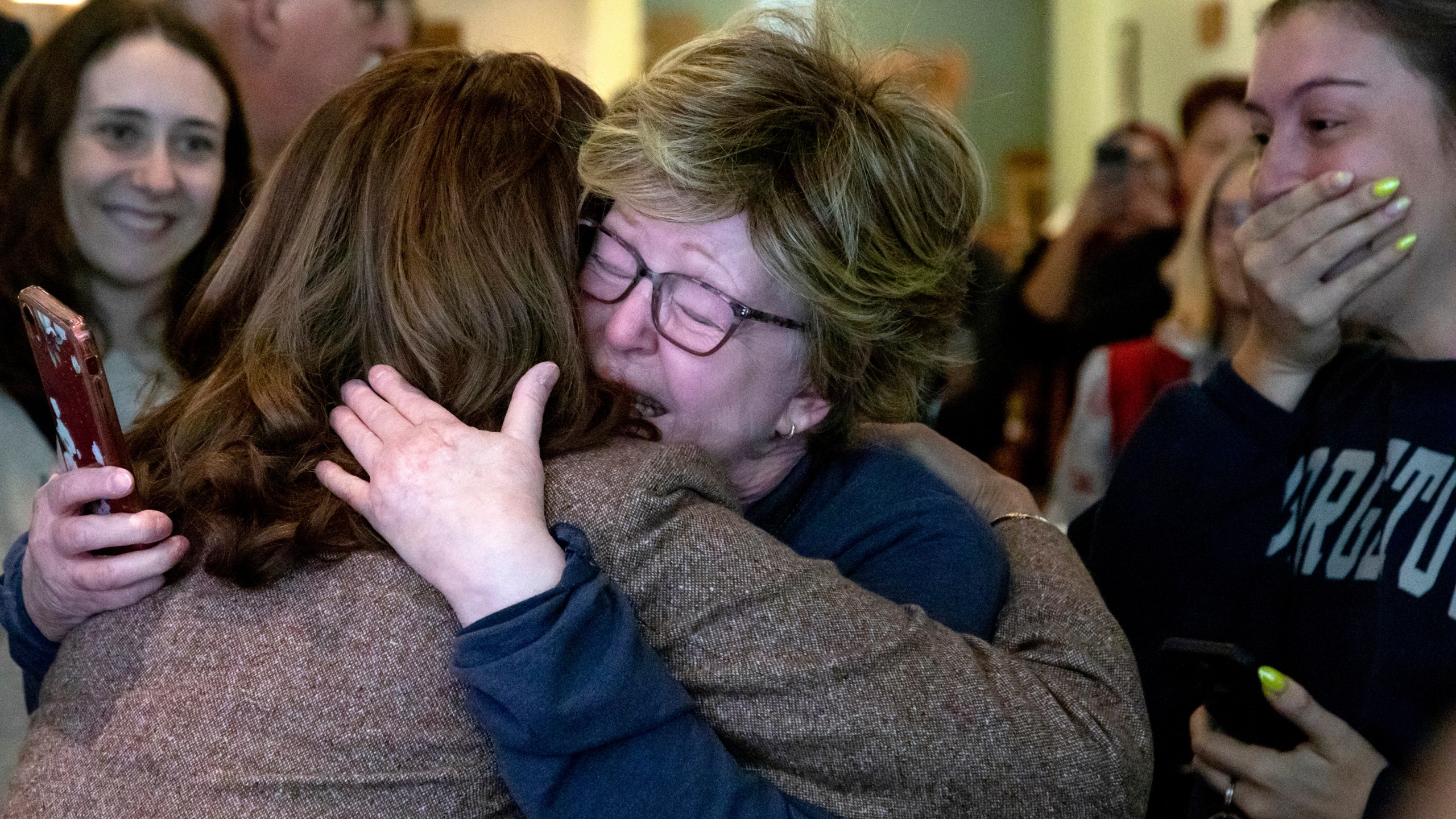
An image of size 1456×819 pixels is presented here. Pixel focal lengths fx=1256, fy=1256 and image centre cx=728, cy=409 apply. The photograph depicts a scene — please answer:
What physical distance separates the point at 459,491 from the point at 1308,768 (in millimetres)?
1002

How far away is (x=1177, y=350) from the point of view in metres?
2.78

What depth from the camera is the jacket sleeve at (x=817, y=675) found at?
100cm

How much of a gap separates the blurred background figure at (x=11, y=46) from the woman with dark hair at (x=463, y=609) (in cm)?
154

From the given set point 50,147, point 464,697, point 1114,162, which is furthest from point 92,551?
point 1114,162

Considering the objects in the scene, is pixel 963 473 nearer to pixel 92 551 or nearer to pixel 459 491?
pixel 459 491

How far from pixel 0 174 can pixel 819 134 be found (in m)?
1.67

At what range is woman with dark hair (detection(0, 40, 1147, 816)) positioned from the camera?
0.96m

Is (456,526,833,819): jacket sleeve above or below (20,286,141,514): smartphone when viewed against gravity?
below

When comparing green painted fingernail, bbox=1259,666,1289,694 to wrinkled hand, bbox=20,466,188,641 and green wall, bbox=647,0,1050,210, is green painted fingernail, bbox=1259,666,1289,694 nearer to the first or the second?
wrinkled hand, bbox=20,466,188,641

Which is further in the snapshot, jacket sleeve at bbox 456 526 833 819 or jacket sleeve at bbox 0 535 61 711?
jacket sleeve at bbox 0 535 61 711

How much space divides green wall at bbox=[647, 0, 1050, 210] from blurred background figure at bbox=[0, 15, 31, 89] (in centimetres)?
379

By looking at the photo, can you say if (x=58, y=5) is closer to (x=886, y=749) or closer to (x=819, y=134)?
(x=819, y=134)

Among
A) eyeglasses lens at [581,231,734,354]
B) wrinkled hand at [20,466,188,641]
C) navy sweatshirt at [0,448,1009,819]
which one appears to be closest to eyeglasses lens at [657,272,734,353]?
eyeglasses lens at [581,231,734,354]

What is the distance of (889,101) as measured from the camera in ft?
4.50
